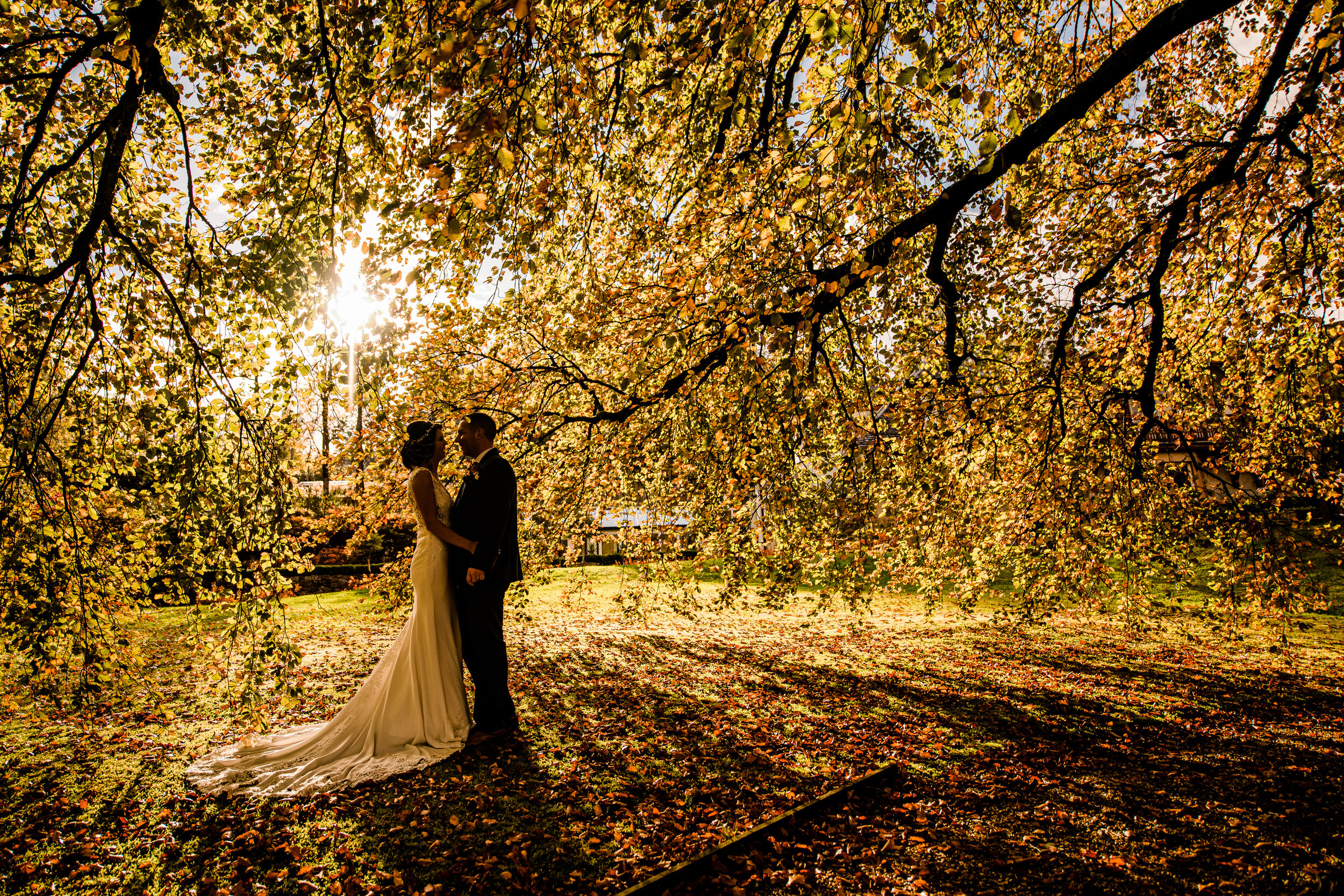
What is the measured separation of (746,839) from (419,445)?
4.46 metres

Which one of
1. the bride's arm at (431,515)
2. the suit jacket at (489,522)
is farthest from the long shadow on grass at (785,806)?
the bride's arm at (431,515)

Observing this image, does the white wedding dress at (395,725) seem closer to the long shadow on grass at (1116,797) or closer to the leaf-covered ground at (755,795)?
the leaf-covered ground at (755,795)

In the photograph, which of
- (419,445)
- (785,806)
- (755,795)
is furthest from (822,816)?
(419,445)

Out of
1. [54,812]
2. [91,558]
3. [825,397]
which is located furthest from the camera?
[825,397]

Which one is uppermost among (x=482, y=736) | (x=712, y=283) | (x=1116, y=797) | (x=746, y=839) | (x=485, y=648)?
(x=712, y=283)

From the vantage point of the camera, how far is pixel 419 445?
6.04 metres

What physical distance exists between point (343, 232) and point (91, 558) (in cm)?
382

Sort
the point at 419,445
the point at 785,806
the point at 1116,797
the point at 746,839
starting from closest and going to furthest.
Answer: the point at 746,839 → the point at 785,806 → the point at 1116,797 → the point at 419,445

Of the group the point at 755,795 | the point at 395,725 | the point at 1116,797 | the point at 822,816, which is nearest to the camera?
the point at 822,816

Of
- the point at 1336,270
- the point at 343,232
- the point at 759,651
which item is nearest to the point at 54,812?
the point at 343,232

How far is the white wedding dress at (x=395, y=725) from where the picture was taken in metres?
5.04

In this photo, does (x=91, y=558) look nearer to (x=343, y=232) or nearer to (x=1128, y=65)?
(x=343, y=232)

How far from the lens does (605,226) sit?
28.0ft

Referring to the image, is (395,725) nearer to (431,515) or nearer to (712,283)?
(431,515)
